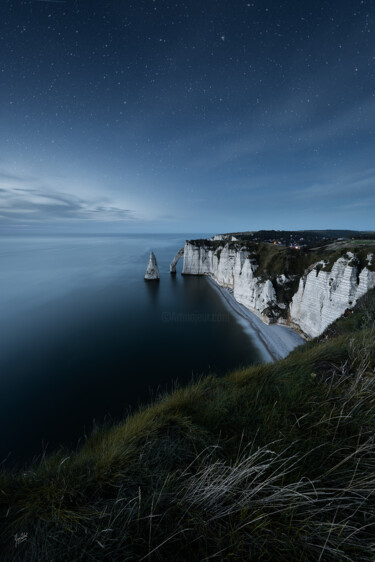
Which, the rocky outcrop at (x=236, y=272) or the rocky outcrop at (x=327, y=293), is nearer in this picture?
the rocky outcrop at (x=327, y=293)

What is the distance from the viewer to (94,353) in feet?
71.3

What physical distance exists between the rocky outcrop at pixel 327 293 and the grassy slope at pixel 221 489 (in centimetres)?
1985

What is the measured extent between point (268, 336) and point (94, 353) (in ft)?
67.6

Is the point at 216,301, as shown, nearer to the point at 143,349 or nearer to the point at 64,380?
the point at 143,349

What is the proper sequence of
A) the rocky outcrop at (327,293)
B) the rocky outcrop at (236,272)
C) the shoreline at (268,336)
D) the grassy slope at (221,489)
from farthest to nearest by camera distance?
the rocky outcrop at (236,272) < the shoreline at (268,336) < the rocky outcrop at (327,293) < the grassy slope at (221,489)

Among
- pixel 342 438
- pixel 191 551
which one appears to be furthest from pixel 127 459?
pixel 342 438

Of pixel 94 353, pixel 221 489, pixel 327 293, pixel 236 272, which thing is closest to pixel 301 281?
pixel 327 293

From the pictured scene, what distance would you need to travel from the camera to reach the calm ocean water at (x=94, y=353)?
46.9 feet

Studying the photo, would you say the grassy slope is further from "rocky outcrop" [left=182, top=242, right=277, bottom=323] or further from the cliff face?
"rocky outcrop" [left=182, top=242, right=277, bottom=323]

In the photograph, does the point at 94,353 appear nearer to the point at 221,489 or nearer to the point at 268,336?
the point at 268,336

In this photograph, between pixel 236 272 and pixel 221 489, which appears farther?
pixel 236 272

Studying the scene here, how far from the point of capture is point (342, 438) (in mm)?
2059

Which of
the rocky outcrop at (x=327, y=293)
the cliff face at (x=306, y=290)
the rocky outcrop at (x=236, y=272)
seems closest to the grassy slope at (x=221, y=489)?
the rocky outcrop at (x=327, y=293)

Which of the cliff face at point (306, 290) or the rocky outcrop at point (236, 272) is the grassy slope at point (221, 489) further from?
the rocky outcrop at point (236, 272)
